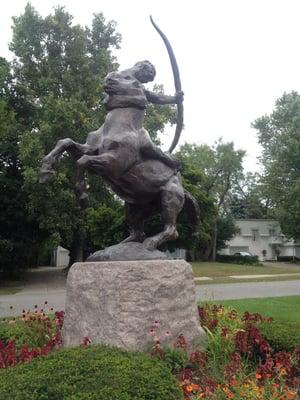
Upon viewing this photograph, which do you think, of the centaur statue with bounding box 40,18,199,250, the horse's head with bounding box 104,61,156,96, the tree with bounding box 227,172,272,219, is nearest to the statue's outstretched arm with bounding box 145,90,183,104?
the centaur statue with bounding box 40,18,199,250

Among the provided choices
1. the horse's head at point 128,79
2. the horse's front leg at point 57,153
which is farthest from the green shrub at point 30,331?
the horse's head at point 128,79

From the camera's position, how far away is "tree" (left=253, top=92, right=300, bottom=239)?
3628cm

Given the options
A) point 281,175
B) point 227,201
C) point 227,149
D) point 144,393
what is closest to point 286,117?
point 281,175

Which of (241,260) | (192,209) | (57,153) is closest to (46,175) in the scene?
(57,153)

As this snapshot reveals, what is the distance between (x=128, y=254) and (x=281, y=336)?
6.98 feet

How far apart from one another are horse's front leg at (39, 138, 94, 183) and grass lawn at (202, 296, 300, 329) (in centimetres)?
647

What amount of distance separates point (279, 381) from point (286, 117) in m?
37.9

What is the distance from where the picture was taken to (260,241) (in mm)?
66562

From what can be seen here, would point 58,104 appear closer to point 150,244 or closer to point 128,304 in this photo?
point 150,244

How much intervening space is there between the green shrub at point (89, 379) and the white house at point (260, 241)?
61.1m

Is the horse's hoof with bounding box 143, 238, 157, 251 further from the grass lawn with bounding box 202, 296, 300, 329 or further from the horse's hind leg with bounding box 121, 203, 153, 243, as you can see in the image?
the grass lawn with bounding box 202, 296, 300, 329

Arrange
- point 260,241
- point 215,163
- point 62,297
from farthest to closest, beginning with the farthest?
point 260,241
point 215,163
point 62,297

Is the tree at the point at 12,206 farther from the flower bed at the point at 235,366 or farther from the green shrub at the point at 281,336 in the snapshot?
the green shrub at the point at 281,336

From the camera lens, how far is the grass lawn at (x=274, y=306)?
37.6ft
